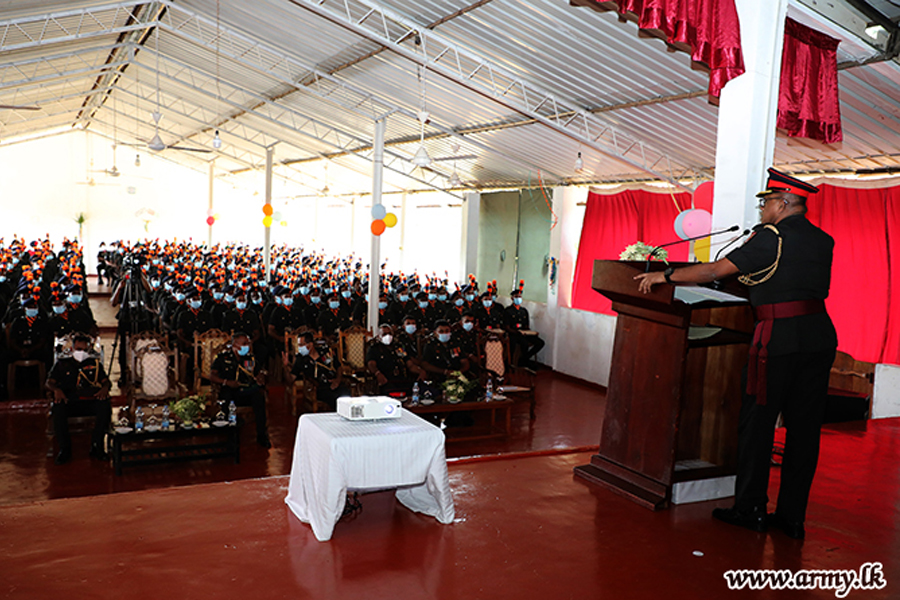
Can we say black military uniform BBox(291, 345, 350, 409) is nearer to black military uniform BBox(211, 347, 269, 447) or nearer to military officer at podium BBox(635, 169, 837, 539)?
black military uniform BBox(211, 347, 269, 447)

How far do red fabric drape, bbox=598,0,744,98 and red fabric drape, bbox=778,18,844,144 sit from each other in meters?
0.71

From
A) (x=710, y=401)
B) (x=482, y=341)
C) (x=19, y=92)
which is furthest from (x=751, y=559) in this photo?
(x=19, y=92)

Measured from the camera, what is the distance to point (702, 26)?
3.50 m

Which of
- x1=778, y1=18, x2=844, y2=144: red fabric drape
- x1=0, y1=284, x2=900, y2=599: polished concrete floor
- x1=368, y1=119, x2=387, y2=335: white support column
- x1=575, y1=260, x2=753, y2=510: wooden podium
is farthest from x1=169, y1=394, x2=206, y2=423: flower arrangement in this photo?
x1=778, y1=18, x2=844, y2=144: red fabric drape

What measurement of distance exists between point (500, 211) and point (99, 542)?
1256cm

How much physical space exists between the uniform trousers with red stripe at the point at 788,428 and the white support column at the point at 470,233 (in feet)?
40.9

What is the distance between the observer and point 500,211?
1478cm

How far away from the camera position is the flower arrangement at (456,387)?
24.3 feet

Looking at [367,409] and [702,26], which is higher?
[702,26]

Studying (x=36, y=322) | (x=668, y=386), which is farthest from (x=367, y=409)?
(x=36, y=322)

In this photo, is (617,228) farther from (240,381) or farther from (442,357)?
(240,381)

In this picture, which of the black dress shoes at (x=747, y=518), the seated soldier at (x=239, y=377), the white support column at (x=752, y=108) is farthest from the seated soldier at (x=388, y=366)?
the black dress shoes at (x=747, y=518)

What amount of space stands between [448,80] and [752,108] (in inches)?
248

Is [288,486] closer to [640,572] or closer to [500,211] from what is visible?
[640,572]
